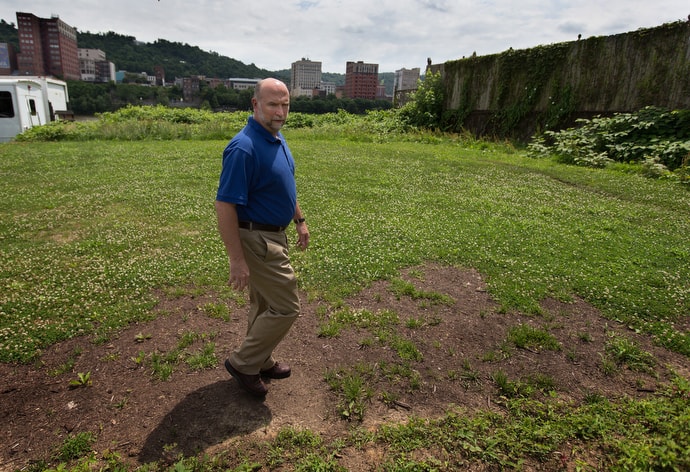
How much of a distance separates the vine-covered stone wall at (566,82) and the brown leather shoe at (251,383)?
18350 mm

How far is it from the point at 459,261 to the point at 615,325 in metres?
2.29

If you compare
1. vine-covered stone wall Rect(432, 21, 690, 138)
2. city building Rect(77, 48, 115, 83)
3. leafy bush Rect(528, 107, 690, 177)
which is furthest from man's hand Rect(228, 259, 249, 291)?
city building Rect(77, 48, 115, 83)

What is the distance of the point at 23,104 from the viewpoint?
2334 cm

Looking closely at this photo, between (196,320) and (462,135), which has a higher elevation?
(462,135)

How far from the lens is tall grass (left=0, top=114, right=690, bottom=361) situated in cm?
521

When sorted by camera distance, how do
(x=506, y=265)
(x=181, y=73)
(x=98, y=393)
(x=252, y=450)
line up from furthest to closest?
(x=181, y=73) < (x=506, y=265) < (x=98, y=393) < (x=252, y=450)

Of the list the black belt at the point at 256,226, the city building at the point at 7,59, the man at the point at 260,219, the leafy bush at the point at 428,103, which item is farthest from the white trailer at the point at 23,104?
the city building at the point at 7,59

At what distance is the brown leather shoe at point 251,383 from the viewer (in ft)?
11.6

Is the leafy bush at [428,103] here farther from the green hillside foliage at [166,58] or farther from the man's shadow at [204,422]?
the green hillside foliage at [166,58]

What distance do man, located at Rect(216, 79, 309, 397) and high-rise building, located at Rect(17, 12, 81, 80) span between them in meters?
100

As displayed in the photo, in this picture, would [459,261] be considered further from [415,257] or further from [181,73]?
[181,73]

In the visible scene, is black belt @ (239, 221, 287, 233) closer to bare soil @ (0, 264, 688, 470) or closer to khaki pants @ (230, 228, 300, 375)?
khaki pants @ (230, 228, 300, 375)

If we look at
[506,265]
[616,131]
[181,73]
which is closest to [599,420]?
[506,265]

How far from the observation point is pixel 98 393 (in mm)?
3654
